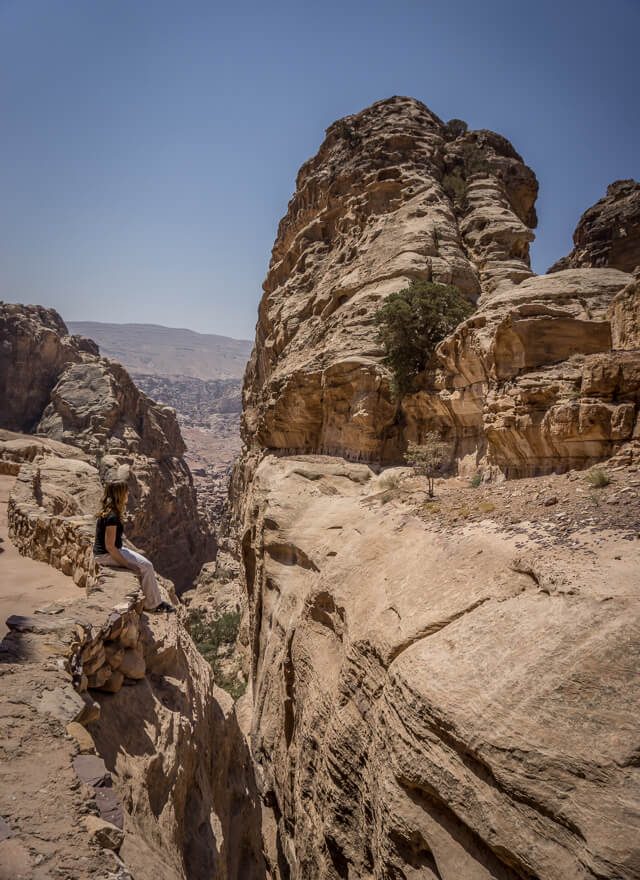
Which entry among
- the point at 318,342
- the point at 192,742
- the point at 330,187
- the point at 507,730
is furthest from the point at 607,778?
the point at 330,187

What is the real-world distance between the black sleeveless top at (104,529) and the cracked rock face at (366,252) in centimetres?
1059

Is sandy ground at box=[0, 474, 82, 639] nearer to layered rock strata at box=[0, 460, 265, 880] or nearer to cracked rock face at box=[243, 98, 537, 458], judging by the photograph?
layered rock strata at box=[0, 460, 265, 880]

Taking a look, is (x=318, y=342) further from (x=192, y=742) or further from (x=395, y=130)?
(x=192, y=742)

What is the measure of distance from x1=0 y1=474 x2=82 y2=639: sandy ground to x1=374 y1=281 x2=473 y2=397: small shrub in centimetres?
1110

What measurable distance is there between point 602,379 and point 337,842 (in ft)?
29.6

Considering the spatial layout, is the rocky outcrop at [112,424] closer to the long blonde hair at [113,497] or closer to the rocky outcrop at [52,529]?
the rocky outcrop at [52,529]

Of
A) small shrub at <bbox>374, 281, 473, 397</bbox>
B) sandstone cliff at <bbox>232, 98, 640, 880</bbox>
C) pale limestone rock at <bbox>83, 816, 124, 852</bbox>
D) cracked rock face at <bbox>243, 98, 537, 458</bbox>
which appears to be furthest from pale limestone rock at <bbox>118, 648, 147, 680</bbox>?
small shrub at <bbox>374, 281, 473, 397</bbox>

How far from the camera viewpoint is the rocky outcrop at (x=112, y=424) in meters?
36.1

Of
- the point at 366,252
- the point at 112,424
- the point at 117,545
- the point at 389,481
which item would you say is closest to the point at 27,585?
the point at 117,545

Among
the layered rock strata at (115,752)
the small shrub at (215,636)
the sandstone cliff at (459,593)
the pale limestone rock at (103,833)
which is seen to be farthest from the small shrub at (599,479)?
the small shrub at (215,636)

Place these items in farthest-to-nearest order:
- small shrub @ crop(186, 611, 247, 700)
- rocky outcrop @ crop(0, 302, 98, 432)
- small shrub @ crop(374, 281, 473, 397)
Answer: rocky outcrop @ crop(0, 302, 98, 432) → small shrub @ crop(186, 611, 247, 700) → small shrub @ crop(374, 281, 473, 397)

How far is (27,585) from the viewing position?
662cm

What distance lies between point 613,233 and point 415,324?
19.4m

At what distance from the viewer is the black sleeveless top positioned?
18.4 feet
